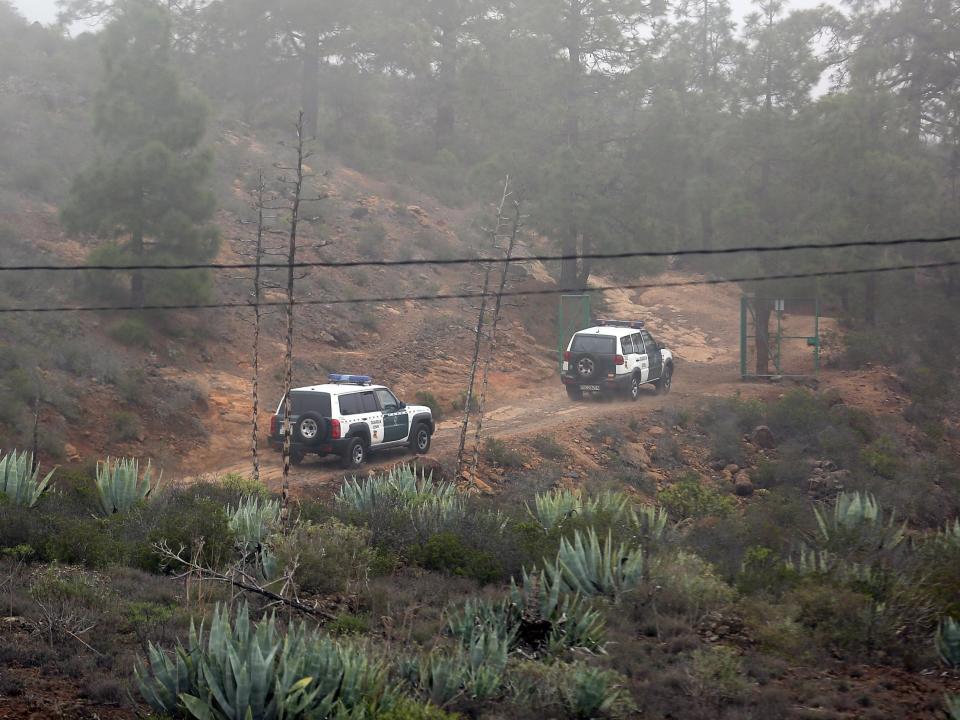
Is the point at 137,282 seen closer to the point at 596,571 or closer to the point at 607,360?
the point at 607,360

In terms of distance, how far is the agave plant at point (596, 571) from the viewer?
10.7 metres

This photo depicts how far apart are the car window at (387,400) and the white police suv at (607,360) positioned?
23.9 feet

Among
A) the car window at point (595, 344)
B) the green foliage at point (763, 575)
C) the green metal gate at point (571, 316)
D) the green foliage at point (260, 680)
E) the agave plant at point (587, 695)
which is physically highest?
the green metal gate at point (571, 316)

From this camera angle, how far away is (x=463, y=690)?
25.4 feet

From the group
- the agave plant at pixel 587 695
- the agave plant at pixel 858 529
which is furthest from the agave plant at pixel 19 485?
the agave plant at pixel 858 529

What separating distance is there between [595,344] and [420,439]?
719cm

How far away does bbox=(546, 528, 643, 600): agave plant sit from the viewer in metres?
10.7

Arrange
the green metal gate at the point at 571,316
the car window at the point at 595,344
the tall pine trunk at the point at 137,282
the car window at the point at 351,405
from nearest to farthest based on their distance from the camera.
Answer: the car window at the point at 351,405 → the tall pine trunk at the point at 137,282 → the car window at the point at 595,344 → the green metal gate at the point at 571,316

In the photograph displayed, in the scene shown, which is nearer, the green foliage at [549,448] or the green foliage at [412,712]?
the green foliage at [412,712]

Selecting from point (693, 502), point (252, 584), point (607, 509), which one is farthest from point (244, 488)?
point (693, 502)

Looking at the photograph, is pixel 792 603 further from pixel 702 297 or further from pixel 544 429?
pixel 702 297

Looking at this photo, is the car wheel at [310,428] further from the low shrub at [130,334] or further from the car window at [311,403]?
the low shrub at [130,334]

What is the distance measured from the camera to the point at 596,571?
1096cm

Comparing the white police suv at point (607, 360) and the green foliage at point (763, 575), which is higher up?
the white police suv at point (607, 360)
